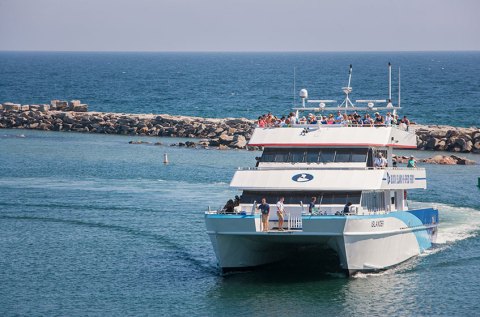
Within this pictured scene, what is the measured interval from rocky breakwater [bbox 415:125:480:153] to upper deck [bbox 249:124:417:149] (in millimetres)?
33035

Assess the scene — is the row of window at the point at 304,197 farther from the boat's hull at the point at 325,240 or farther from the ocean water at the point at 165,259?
the ocean water at the point at 165,259

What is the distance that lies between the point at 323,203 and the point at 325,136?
2937 millimetres

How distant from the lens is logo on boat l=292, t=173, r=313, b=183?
35.5m

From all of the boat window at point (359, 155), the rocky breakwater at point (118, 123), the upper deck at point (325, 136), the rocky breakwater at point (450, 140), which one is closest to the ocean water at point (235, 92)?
the rocky breakwater at point (118, 123)

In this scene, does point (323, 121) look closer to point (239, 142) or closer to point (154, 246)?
point (154, 246)

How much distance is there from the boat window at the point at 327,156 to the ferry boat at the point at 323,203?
34 millimetres

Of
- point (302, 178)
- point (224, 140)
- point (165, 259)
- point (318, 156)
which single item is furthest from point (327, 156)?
point (224, 140)

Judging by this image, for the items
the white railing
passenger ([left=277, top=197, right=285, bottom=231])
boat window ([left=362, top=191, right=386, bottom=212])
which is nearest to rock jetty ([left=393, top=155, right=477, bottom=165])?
boat window ([left=362, top=191, right=386, bottom=212])

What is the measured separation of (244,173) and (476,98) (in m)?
91.1

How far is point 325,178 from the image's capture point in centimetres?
3547

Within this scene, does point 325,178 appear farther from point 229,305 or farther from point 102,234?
point 102,234

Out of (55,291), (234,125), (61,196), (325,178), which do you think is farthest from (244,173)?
(234,125)

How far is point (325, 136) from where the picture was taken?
1463 inches

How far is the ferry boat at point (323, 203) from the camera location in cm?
3400
